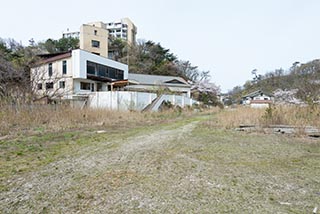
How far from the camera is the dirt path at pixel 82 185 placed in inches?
81.8

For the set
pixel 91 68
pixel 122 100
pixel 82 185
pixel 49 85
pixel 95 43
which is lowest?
pixel 82 185

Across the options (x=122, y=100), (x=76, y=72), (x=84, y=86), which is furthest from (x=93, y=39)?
(x=122, y=100)

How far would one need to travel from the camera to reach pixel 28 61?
1766cm

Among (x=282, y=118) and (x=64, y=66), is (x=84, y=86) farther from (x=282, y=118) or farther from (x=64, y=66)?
(x=282, y=118)

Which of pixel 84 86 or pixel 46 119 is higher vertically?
pixel 84 86

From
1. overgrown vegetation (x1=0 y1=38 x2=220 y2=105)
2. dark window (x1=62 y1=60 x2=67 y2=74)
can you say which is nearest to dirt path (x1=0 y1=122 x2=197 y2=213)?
dark window (x1=62 y1=60 x2=67 y2=74)

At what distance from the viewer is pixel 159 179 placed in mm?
2832

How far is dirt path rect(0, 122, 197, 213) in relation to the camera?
2.08 m

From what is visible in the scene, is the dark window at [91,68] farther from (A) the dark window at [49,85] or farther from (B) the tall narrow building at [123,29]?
(B) the tall narrow building at [123,29]

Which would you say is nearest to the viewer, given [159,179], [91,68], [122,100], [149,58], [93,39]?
[159,179]

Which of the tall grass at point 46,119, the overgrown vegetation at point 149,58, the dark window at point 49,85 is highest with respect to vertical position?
the overgrown vegetation at point 149,58

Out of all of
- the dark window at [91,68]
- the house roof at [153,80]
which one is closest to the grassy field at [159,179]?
the dark window at [91,68]

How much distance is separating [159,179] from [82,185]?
1.00m

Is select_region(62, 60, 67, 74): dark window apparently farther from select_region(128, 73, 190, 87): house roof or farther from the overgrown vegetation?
the overgrown vegetation
